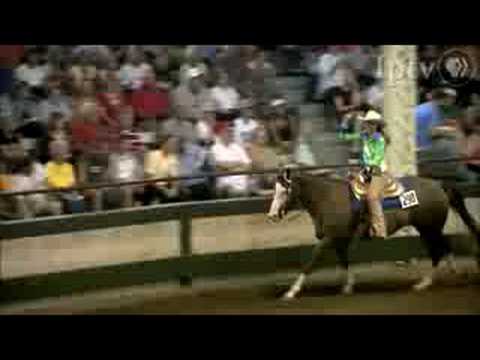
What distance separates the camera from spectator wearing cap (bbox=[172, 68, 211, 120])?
11.5m

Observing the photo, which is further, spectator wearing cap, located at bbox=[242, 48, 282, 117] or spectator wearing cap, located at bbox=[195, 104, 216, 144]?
spectator wearing cap, located at bbox=[242, 48, 282, 117]

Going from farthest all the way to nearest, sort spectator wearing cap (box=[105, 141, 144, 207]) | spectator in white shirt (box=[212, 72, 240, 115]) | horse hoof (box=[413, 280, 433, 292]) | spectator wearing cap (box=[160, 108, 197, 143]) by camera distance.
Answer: spectator in white shirt (box=[212, 72, 240, 115]) → spectator wearing cap (box=[160, 108, 197, 143]) → spectator wearing cap (box=[105, 141, 144, 207]) → horse hoof (box=[413, 280, 433, 292])

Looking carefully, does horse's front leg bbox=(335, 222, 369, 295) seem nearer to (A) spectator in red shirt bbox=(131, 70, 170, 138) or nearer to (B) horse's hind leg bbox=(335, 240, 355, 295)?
(B) horse's hind leg bbox=(335, 240, 355, 295)

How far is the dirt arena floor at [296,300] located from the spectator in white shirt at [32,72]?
2.01 meters

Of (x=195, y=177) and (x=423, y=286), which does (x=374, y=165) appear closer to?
(x=423, y=286)

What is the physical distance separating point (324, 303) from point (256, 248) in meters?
1.20

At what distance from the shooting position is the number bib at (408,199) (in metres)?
10.7

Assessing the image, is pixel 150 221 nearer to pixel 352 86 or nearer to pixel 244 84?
pixel 244 84

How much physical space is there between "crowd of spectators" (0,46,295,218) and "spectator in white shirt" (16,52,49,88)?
0.04ft

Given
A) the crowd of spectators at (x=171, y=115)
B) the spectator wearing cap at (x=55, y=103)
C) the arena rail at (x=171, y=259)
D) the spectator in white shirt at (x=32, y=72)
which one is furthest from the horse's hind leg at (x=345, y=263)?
the spectator in white shirt at (x=32, y=72)

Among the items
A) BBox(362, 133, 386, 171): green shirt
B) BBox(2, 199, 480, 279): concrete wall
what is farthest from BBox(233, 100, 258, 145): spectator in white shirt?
BBox(362, 133, 386, 171): green shirt

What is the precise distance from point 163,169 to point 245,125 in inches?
41.5
